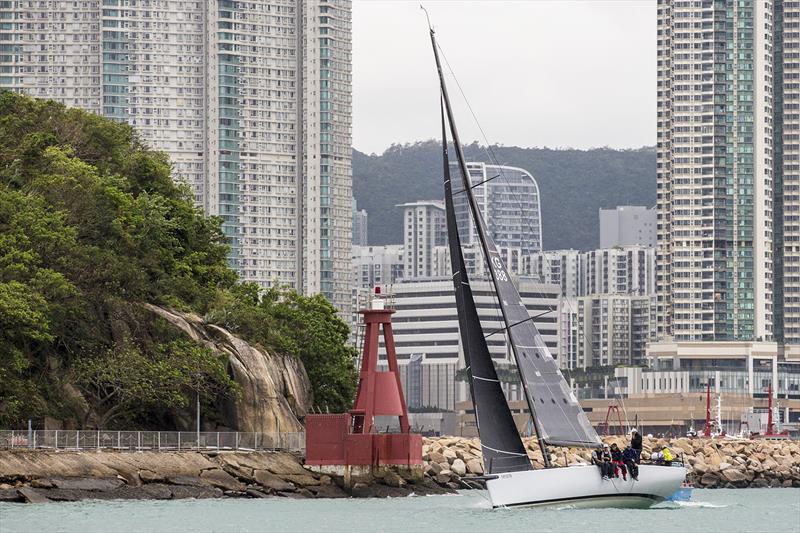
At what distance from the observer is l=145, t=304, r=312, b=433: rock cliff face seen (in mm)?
63062

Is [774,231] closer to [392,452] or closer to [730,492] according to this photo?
[730,492]

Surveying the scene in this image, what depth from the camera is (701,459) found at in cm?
8800

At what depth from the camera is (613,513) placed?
50.2m

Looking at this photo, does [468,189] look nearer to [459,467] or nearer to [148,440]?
[148,440]

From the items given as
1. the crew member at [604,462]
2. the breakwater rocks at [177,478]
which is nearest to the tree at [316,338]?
the breakwater rocks at [177,478]

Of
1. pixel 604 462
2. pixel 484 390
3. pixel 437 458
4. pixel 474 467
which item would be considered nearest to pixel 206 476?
pixel 484 390

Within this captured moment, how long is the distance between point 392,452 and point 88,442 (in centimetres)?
1073

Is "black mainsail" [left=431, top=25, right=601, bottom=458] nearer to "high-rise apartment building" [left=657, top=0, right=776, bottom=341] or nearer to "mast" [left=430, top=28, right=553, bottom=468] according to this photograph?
"mast" [left=430, top=28, right=553, bottom=468]

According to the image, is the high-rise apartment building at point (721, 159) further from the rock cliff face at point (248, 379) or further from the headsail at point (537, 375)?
the headsail at point (537, 375)

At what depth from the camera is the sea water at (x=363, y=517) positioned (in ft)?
147

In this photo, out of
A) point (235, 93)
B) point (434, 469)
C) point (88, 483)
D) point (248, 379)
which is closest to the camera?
point (88, 483)

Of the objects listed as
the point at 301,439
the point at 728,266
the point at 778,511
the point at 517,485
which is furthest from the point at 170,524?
the point at 728,266

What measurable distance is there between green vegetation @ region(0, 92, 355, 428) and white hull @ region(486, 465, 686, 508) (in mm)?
15707

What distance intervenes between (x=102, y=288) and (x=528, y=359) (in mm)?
20140
